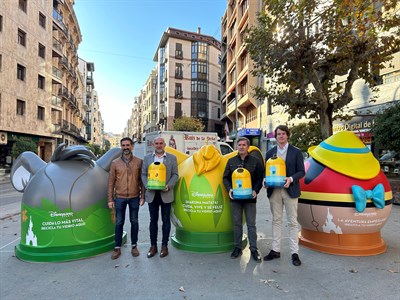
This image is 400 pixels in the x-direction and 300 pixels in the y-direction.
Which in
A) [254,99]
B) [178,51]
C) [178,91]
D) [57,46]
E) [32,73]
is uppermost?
[178,51]

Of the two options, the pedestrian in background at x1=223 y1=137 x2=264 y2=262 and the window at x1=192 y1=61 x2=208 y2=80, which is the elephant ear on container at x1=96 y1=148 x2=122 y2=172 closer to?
the pedestrian in background at x1=223 y1=137 x2=264 y2=262

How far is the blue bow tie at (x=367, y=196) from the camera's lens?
4711mm

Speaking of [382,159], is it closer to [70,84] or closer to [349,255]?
[349,255]

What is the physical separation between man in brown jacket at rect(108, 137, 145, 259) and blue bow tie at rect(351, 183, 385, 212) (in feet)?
11.2

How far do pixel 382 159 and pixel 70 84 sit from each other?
42.1 metres

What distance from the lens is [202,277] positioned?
4.13 metres

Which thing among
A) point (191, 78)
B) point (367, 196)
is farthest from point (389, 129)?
point (191, 78)

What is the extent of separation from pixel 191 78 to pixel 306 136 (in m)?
44.2

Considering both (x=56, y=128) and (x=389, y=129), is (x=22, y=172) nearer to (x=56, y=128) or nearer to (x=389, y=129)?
(x=389, y=129)

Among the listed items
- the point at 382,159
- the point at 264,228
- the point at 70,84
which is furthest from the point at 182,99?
the point at 264,228

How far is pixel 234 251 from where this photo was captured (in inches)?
193

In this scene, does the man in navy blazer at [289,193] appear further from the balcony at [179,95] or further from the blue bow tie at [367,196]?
the balcony at [179,95]

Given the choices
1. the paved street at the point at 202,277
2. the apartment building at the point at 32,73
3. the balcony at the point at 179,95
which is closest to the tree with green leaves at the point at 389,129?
the paved street at the point at 202,277

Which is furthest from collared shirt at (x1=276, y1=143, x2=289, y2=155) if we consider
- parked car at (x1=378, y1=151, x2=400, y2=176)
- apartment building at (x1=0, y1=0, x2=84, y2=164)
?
apartment building at (x1=0, y1=0, x2=84, y2=164)
